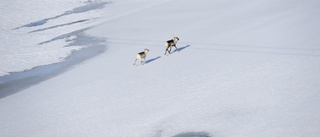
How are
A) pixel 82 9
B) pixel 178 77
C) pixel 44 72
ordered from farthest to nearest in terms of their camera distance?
pixel 82 9 < pixel 44 72 < pixel 178 77

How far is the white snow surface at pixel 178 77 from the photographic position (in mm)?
8422

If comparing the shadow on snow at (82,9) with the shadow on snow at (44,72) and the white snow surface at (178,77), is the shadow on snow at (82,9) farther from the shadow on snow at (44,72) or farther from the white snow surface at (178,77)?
the shadow on snow at (44,72)

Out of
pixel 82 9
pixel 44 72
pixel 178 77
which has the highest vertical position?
pixel 82 9

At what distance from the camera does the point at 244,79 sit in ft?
33.8

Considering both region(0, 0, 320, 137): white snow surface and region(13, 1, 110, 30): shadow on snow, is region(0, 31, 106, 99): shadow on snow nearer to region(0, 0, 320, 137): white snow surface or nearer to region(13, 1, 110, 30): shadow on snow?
region(0, 0, 320, 137): white snow surface

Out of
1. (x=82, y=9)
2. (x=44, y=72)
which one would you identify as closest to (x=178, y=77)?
(x=44, y=72)

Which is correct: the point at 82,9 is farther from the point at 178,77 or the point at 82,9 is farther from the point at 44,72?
the point at 178,77

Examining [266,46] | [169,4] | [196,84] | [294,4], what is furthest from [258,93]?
[169,4]

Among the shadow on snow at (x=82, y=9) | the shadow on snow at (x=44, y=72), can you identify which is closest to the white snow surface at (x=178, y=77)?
the shadow on snow at (x=44, y=72)

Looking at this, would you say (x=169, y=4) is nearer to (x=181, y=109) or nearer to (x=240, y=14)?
(x=240, y=14)

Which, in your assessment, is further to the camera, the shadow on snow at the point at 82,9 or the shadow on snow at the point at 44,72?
the shadow on snow at the point at 82,9

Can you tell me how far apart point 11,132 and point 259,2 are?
15.7m

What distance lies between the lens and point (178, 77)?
37.5 ft

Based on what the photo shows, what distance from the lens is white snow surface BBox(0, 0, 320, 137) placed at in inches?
332
